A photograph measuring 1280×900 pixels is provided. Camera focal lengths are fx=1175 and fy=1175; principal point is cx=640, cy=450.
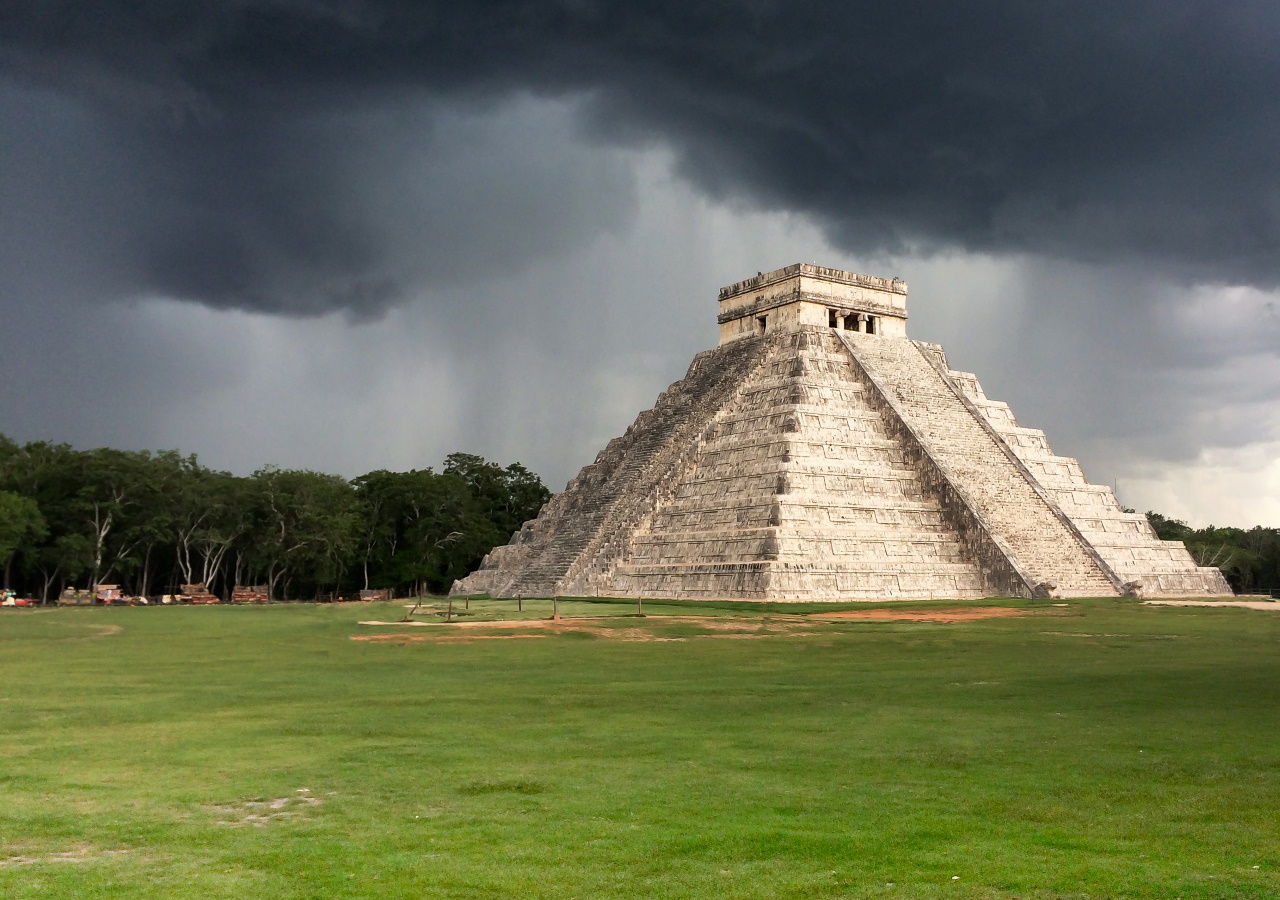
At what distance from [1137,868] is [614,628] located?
1963 centimetres

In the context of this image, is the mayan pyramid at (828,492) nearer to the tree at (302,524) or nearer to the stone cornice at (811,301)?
the stone cornice at (811,301)

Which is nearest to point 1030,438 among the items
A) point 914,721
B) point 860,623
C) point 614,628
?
point 860,623

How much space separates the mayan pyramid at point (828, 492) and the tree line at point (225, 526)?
1582 cm

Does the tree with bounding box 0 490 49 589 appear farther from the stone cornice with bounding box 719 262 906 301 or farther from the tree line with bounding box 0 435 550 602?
the stone cornice with bounding box 719 262 906 301

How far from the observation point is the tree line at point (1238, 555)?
69.3 metres

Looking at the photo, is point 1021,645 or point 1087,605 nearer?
point 1021,645

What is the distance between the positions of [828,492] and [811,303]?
12.8m

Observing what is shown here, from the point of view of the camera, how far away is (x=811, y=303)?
48438 mm

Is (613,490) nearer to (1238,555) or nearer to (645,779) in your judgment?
(645,779)

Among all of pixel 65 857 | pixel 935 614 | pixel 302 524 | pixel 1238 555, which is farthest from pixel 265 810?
pixel 1238 555

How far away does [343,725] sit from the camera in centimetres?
1135

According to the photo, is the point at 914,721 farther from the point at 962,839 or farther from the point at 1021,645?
the point at 1021,645

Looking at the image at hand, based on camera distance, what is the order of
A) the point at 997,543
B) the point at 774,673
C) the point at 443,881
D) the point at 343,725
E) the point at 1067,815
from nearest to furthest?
the point at 443,881 < the point at 1067,815 < the point at 343,725 < the point at 774,673 < the point at 997,543

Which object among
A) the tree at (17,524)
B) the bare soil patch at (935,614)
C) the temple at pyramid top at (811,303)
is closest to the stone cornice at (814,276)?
the temple at pyramid top at (811,303)
